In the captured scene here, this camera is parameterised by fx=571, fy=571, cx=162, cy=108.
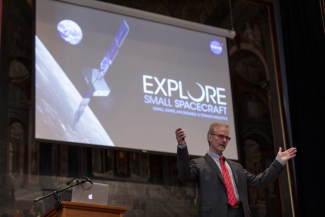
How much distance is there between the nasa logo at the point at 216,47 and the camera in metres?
7.39

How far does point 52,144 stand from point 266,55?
3333 mm

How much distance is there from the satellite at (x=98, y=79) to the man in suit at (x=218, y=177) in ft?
6.78

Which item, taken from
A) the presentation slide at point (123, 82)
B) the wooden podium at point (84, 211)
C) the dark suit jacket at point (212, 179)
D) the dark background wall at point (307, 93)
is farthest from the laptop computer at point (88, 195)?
the dark background wall at point (307, 93)

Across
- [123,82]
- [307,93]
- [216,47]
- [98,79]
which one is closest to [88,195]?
[98,79]

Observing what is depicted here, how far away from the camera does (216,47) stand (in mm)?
7422

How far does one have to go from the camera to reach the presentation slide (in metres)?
6.12

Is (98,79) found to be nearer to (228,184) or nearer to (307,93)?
(228,184)

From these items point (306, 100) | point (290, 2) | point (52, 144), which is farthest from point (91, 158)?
point (290, 2)

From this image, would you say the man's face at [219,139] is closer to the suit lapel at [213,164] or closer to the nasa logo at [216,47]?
the suit lapel at [213,164]

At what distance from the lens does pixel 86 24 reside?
6621mm

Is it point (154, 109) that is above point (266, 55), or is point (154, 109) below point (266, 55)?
below

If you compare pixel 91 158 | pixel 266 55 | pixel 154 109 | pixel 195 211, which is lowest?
pixel 195 211

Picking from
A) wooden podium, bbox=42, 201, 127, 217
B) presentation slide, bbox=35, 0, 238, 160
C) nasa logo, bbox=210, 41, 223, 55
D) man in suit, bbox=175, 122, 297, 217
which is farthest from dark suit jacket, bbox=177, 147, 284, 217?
nasa logo, bbox=210, 41, 223, 55

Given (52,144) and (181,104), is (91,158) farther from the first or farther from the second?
(181,104)
